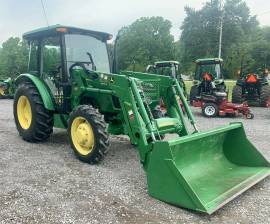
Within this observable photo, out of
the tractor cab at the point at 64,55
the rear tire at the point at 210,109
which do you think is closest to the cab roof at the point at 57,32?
the tractor cab at the point at 64,55

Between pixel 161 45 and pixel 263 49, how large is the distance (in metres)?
17.3

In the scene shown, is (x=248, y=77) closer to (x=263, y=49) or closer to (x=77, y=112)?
(x=77, y=112)

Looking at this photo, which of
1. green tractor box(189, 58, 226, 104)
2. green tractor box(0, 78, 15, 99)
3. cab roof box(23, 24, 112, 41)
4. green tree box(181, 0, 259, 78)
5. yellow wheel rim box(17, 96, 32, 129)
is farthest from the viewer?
green tree box(181, 0, 259, 78)

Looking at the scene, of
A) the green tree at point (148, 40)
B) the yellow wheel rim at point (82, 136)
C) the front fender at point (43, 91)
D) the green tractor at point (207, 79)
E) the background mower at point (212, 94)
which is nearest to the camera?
the yellow wheel rim at point (82, 136)

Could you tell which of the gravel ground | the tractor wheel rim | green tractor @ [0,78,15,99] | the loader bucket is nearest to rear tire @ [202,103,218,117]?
the tractor wheel rim

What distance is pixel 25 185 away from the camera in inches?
191

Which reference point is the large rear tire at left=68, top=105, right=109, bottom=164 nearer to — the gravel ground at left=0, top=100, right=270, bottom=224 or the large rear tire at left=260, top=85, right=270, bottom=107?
the gravel ground at left=0, top=100, right=270, bottom=224

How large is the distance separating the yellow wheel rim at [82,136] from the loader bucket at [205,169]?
59.5 inches

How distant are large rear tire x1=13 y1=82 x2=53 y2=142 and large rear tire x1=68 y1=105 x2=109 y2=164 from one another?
1.07 metres

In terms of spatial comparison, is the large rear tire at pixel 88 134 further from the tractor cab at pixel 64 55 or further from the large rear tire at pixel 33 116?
the large rear tire at pixel 33 116

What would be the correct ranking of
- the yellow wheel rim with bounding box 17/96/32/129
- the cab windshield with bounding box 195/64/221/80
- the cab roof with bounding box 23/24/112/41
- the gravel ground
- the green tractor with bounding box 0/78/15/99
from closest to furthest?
1. the gravel ground
2. the cab roof with bounding box 23/24/112/41
3. the yellow wheel rim with bounding box 17/96/32/129
4. the cab windshield with bounding box 195/64/221/80
5. the green tractor with bounding box 0/78/15/99

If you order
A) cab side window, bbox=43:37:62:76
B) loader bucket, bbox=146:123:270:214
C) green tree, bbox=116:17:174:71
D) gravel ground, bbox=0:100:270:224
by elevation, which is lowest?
gravel ground, bbox=0:100:270:224

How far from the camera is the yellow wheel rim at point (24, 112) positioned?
7590mm

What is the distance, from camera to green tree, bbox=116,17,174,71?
49812 millimetres
